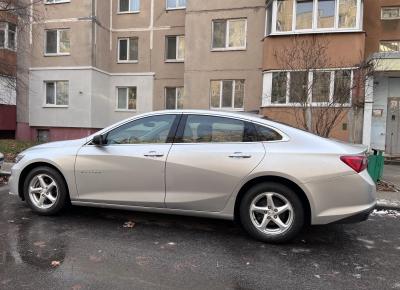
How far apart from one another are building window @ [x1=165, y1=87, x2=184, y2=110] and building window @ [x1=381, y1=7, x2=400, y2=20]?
33.1ft

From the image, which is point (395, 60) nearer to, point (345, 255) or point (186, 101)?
point (186, 101)

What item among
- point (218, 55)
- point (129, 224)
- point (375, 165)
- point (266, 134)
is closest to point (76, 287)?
point (129, 224)

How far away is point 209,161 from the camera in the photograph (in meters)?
5.01

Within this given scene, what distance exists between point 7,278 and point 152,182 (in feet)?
6.67

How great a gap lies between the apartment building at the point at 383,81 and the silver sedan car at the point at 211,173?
1034cm

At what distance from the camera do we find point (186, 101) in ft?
62.8

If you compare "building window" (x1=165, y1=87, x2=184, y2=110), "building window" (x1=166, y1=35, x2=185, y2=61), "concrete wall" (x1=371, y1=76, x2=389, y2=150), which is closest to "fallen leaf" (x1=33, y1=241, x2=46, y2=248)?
"concrete wall" (x1=371, y1=76, x2=389, y2=150)

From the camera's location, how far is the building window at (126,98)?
2241 cm

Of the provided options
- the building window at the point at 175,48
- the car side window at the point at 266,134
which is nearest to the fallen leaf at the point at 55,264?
the car side window at the point at 266,134

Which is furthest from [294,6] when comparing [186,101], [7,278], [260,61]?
[7,278]

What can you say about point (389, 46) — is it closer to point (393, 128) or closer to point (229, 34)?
point (393, 128)

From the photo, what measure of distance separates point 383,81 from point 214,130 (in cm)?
1322

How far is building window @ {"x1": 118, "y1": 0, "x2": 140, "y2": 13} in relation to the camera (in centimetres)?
2232

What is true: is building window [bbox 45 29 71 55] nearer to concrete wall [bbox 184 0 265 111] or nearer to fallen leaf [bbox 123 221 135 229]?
concrete wall [bbox 184 0 265 111]
